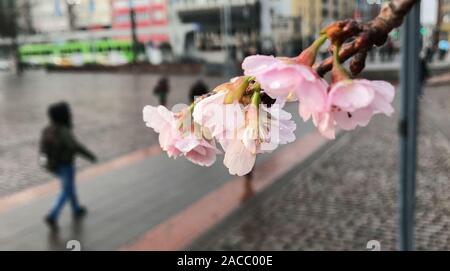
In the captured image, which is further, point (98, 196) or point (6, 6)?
point (6, 6)

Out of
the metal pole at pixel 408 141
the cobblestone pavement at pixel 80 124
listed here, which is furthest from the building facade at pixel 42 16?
the metal pole at pixel 408 141

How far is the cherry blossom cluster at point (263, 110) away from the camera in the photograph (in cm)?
51

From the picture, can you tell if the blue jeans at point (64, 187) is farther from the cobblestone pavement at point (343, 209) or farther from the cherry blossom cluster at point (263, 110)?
the cherry blossom cluster at point (263, 110)

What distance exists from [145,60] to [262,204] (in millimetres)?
29807

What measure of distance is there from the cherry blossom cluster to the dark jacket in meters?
5.06

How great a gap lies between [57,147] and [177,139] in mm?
5173

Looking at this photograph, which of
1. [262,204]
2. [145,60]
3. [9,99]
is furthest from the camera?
[145,60]

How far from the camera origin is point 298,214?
6.09 metres

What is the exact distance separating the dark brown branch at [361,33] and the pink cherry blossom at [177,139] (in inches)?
7.3

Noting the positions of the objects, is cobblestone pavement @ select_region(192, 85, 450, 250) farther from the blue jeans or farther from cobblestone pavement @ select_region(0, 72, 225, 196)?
cobblestone pavement @ select_region(0, 72, 225, 196)

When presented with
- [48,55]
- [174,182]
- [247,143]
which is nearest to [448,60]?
[174,182]

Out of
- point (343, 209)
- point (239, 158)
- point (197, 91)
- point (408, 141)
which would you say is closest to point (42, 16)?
point (343, 209)

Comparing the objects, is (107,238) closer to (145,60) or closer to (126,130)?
(126,130)

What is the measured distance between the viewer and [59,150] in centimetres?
556
